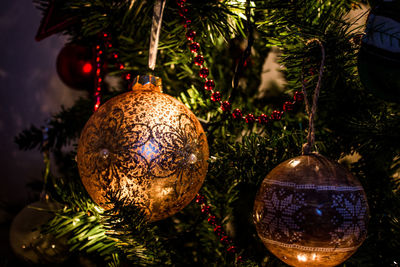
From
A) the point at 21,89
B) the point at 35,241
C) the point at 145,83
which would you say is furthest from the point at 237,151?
the point at 21,89

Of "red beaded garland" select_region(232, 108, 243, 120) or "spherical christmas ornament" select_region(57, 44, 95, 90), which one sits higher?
"spherical christmas ornament" select_region(57, 44, 95, 90)

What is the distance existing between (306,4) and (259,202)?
33 centimetres

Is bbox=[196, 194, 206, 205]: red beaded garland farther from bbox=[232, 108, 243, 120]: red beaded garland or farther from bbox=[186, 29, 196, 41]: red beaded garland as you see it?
bbox=[186, 29, 196, 41]: red beaded garland

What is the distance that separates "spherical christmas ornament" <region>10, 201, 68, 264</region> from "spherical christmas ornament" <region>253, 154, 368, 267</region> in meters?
0.50

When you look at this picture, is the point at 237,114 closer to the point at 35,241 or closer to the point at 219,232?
the point at 219,232

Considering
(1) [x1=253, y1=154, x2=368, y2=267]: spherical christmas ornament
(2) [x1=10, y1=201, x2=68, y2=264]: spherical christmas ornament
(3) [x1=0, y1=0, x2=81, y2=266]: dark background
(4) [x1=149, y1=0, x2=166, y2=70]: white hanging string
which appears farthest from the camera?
(3) [x1=0, y1=0, x2=81, y2=266]: dark background

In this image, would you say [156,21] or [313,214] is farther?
[156,21]

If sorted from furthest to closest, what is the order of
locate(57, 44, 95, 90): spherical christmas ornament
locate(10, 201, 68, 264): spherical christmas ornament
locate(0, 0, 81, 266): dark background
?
locate(0, 0, 81, 266): dark background
locate(57, 44, 95, 90): spherical christmas ornament
locate(10, 201, 68, 264): spherical christmas ornament

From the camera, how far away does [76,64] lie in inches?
32.0

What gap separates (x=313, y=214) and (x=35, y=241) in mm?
626

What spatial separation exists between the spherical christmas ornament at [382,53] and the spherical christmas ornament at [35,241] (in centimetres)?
65

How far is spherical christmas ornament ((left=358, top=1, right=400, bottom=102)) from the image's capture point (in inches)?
13.2

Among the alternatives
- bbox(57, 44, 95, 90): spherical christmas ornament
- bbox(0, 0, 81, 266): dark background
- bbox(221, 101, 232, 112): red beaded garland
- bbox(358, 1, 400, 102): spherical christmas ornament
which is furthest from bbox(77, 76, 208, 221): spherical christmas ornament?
bbox(0, 0, 81, 266): dark background

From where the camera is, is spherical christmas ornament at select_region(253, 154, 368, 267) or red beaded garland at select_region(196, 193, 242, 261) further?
red beaded garland at select_region(196, 193, 242, 261)
